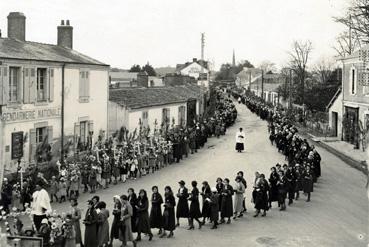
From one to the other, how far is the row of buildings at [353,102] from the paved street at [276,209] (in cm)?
413

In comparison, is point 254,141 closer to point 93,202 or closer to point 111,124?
point 111,124

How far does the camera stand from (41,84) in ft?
72.7

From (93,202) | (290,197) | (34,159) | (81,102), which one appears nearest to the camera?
(93,202)

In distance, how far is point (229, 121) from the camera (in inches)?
1800

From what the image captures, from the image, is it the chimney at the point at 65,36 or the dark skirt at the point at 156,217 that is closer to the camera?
the dark skirt at the point at 156,217

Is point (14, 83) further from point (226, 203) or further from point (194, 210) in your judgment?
point (226, 203)

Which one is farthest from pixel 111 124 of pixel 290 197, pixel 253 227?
pixel 253 227

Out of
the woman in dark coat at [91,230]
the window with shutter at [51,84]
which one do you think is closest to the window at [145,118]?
the window with shutter at [51,84]

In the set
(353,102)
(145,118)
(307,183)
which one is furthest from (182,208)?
(353,102)

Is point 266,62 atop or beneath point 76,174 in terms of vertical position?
atop

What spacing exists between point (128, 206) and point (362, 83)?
22388 millimetres

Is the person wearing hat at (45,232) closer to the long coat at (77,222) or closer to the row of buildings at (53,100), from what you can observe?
the long coat at (77,222)

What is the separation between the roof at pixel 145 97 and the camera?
30834mm

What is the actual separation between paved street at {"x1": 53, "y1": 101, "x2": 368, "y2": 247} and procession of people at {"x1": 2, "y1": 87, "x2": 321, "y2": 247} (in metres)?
0.35
